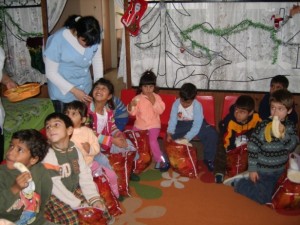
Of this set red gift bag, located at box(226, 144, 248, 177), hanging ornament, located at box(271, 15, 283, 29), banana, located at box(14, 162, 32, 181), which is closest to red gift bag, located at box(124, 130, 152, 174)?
red gift bag, located at box(226, 144, 248, 177)

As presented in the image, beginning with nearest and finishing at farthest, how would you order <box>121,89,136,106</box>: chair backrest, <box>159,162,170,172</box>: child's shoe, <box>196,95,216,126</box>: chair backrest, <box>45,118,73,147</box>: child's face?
<box>45,118,73,147</box>: child's face
<box>159,162,170,172</box>: child's shoe
<box>196,95,216,126</box>: chair backrest
<box>121,89,136,106</box>: chair backrest

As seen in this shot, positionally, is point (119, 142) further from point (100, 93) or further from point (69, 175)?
point (69, 175)

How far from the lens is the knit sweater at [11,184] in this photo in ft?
5.68

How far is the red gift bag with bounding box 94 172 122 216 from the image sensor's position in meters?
2.59

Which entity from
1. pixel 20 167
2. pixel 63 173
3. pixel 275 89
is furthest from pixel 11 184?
pixel 275 89

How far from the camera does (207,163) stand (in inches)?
141

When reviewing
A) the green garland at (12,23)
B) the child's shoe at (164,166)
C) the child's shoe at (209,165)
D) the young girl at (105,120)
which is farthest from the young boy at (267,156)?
the green garland at (12,23)

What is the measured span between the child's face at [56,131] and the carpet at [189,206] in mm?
888

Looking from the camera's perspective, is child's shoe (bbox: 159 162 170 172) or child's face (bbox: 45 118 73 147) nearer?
child's face (bbox: 45 118 73 147)

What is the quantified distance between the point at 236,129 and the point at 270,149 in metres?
0.52

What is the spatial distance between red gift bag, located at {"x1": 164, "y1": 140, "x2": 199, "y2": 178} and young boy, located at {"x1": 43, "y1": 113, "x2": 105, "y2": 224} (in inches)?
49.0

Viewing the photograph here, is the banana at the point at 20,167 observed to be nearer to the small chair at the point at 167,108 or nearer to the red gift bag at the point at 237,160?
the red gift bag at the point at 237,160

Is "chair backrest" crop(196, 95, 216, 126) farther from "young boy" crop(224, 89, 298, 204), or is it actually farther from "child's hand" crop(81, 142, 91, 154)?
"child's hand" crop(81, 142, 91, 154)

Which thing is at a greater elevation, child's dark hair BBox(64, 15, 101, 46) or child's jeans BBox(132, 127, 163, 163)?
child's dark hair BBox(64, 15, 101, 46)
